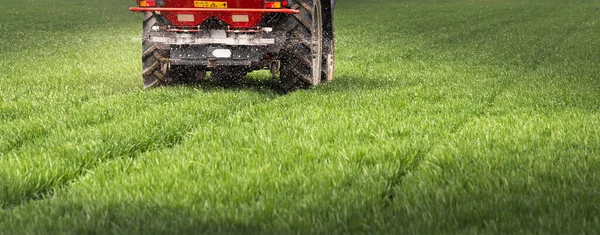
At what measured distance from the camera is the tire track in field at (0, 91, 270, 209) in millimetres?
4912

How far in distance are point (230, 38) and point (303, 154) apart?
4.29 m

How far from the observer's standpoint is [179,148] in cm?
625

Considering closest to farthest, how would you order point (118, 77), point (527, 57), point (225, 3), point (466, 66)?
point (225, 3)
point (118, 77)
point (466, 66)
point (527, 57)

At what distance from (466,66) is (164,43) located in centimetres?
711

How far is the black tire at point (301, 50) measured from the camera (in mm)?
10320

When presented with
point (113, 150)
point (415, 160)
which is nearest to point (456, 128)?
point (415, 160)

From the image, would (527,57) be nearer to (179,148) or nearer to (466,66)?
(466,66)

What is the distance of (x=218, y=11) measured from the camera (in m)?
9.91

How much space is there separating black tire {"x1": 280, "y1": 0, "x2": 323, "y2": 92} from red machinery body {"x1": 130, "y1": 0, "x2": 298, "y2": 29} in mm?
396

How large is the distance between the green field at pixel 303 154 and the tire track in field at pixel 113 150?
0.02 metres

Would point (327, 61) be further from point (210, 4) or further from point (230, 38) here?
point (210, 4)

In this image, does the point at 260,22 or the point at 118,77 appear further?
the point at 118,77

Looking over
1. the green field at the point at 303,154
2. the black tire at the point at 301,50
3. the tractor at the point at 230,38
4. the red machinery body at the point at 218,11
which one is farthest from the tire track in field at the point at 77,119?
the black tire at the point at 301,50

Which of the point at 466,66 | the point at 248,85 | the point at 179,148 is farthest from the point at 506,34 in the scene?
the point at 179,148
